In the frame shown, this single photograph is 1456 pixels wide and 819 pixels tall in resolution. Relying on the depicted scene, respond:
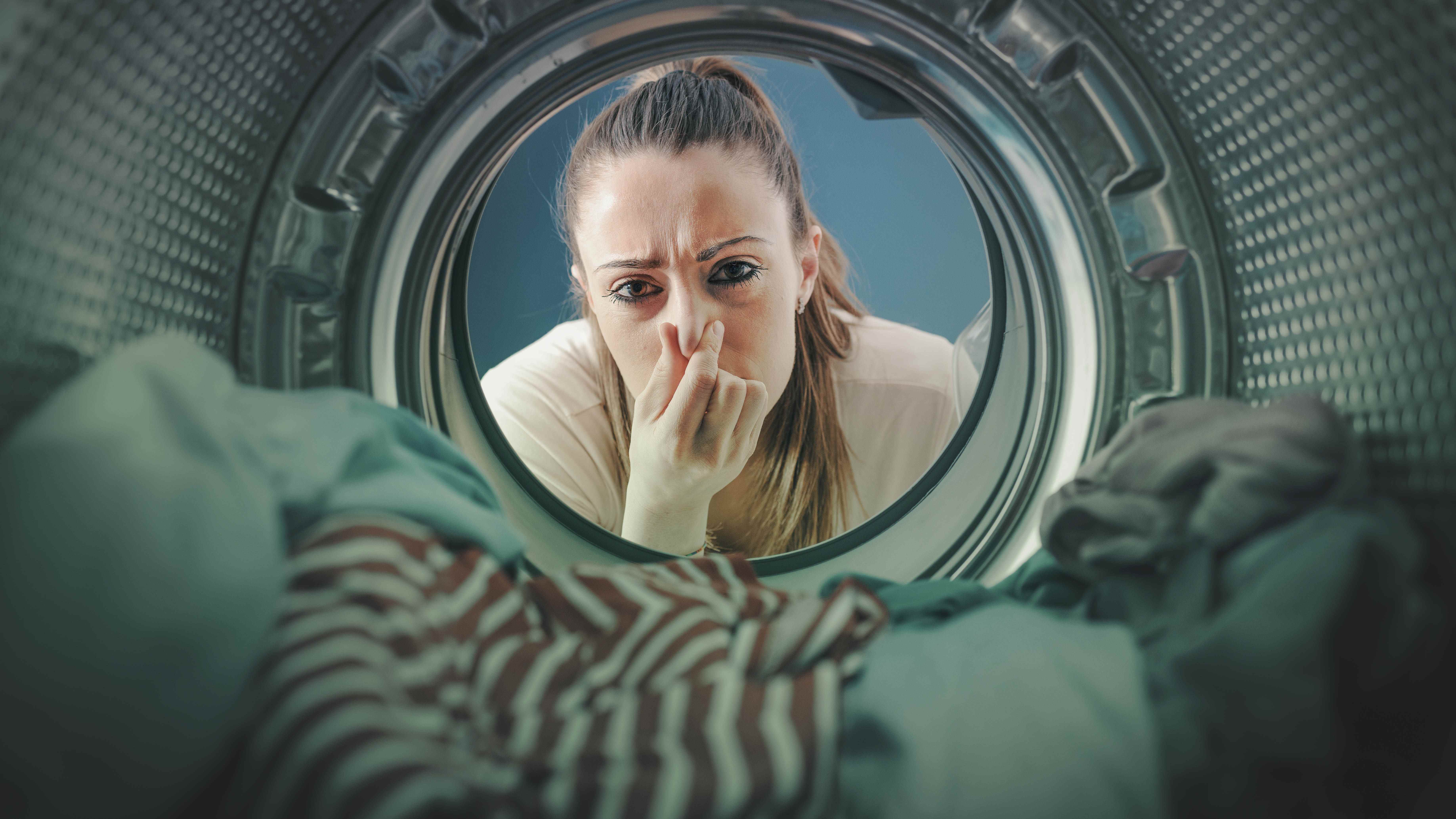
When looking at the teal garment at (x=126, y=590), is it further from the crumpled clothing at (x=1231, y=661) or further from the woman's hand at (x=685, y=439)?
the woman's hand at (x=685, y=439)

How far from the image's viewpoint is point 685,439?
1.12 m

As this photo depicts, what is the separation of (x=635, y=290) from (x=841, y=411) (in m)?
0.78

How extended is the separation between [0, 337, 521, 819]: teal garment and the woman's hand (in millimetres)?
747

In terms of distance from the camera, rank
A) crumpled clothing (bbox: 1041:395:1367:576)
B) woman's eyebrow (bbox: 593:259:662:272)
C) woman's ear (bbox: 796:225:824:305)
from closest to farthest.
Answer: crumpled clothing (bbox: 1041:395:1367:576) → woman's eyebrow (bbox: 593:259:662:272) → woman's ear (bbox: 796:225:824:305)

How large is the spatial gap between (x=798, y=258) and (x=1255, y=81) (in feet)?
2.71

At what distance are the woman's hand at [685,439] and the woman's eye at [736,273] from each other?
0.22 feet

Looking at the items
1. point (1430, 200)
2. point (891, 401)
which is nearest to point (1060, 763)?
point (1430, 200)

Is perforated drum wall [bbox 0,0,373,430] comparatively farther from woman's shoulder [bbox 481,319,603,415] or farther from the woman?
woman's shoulder [bbox 481,319,603,415]

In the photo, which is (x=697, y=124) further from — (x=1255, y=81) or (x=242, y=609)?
(x=242, y=609)

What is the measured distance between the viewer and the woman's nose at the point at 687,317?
3.51 feet

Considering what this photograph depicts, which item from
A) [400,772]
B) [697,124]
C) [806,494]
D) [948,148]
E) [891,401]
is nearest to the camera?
[400,772]

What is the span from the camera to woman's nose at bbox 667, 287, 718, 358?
1.07 meters

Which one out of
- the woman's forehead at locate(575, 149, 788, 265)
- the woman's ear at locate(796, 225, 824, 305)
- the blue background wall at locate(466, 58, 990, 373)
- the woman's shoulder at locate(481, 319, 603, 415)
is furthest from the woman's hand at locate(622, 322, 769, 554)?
the blue background wall at locate(466, 58, 990, 373)

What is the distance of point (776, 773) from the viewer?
12.8 inches
